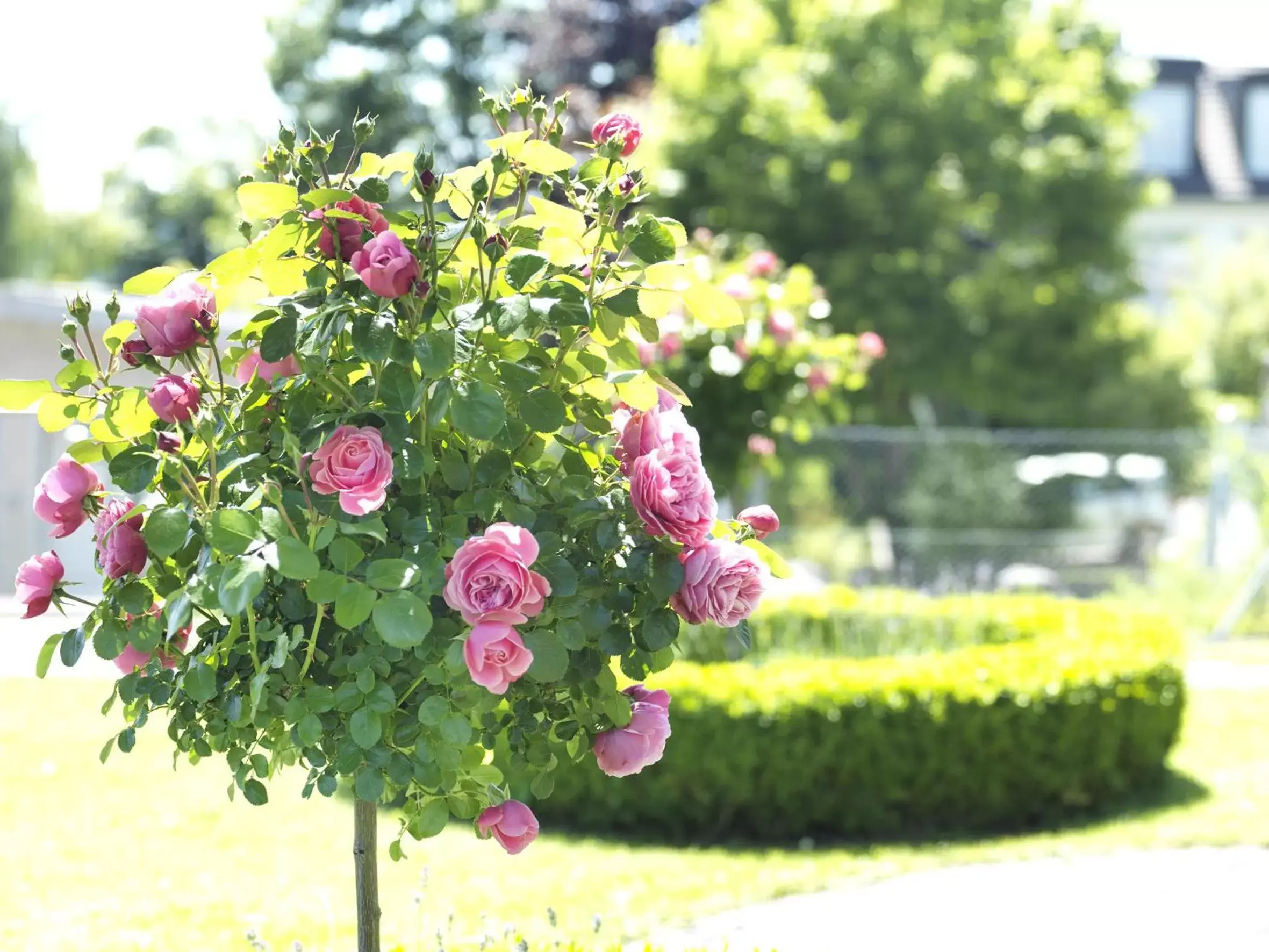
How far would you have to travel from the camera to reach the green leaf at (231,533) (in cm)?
227

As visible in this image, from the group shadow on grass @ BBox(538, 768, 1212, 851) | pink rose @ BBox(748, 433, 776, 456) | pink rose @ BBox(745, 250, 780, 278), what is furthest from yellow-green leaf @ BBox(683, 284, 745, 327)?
pink rose @ BBox(748, 433, 776, 456)

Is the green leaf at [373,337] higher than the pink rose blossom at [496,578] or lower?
higher

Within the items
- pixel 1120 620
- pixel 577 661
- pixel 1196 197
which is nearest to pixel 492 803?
pixel 577 661

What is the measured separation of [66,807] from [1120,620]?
5.68 m

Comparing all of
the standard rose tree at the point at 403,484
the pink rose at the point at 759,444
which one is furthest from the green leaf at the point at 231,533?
the pink rose at the point at 759,444

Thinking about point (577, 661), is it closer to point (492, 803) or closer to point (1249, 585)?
point (492, 803)

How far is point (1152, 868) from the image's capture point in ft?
18.3

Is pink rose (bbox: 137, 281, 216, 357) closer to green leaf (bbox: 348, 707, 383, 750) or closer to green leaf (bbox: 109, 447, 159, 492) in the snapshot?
green leaf (bbox: 109, 447, 159, 492)

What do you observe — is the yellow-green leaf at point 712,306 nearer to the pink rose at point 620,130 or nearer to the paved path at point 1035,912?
the pink rose at point 620,130

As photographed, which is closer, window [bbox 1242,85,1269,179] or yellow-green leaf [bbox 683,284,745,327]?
yellow-green leaf [bbox 683,284,745,327]

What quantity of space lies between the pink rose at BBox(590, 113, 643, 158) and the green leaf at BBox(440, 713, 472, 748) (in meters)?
1.00

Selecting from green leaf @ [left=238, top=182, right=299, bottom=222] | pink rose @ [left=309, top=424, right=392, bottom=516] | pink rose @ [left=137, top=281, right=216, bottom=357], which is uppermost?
green leaf @ [left=238, top=182, right=299, bottom=222]

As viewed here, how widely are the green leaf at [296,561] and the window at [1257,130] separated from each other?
3377 cm

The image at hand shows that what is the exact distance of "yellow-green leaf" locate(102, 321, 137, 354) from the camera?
2543 millimetres
